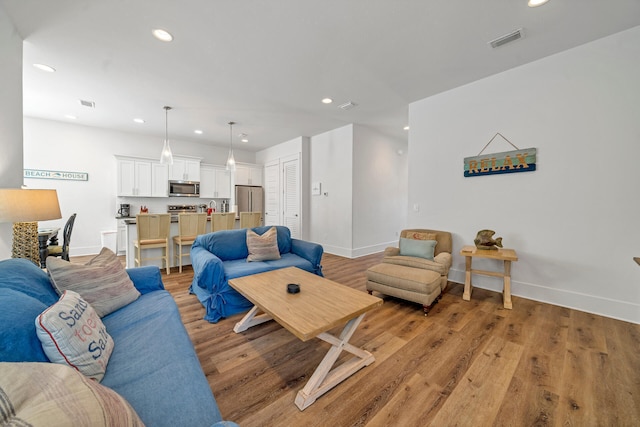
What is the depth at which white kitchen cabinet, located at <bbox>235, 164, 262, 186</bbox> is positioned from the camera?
6.89 m

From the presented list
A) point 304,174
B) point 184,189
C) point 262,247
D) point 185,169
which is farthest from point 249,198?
point 262,247

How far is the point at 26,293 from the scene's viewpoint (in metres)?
1.23

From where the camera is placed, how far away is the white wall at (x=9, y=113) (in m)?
2.11

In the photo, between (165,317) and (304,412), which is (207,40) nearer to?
(165,317)

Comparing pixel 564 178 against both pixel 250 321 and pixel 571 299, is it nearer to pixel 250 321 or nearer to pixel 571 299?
pixel 571 299

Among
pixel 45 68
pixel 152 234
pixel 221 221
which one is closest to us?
pixel 45 68

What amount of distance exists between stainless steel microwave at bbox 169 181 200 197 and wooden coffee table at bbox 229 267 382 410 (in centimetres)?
495

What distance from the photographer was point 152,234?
3912mm

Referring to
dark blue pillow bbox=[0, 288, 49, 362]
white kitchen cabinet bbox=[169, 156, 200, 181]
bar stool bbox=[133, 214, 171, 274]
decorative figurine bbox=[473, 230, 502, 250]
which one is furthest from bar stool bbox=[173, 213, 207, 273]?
decorative figurine bbox=[473, 230, 502, 250]

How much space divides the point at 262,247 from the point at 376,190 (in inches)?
138

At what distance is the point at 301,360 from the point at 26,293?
1.69 meters

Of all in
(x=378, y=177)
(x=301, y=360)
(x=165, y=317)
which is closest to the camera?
(x=165, y=317)

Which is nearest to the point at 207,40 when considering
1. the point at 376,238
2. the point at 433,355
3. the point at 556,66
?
the point at 433,355

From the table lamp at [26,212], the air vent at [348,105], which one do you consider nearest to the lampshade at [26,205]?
the table lamp at [26,212]
